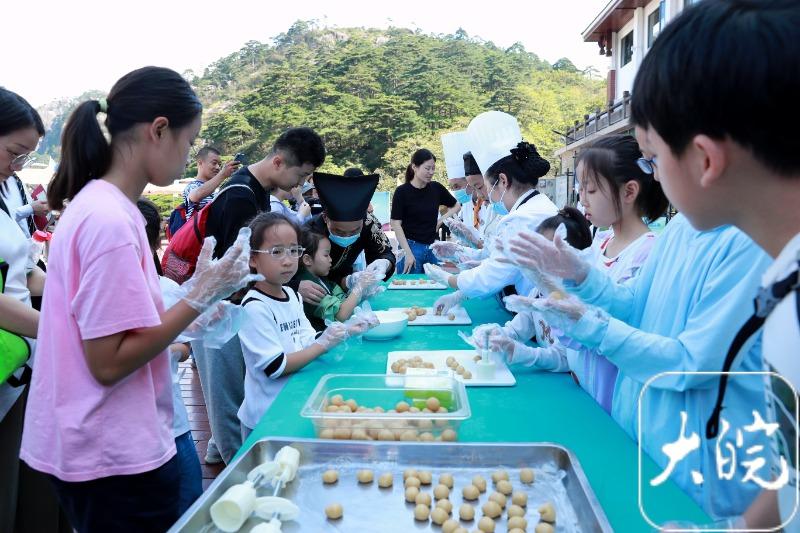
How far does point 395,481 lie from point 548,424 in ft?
1.64

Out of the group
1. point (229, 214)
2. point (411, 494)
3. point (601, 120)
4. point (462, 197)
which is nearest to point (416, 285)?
point (229, 214)

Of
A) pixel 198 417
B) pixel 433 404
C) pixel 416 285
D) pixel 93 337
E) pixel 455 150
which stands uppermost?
pixel 93 337

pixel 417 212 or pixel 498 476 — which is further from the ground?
pixel 498 476

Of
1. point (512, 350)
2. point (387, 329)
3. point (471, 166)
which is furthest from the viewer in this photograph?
point (471, 166)

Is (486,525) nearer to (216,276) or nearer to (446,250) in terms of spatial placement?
(216,276)

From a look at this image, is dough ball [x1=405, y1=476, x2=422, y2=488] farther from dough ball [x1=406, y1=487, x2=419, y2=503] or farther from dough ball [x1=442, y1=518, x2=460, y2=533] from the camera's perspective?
dough ball [x1=442, y1=518, x2=460, y2=533]

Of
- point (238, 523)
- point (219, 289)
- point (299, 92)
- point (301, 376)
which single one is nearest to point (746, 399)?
point (238, 523)

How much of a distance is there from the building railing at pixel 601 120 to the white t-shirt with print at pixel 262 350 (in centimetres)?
1382

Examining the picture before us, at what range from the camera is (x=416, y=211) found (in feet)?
18.1

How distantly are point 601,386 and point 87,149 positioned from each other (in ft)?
5.14

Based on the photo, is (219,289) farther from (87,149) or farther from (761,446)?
(761,446)

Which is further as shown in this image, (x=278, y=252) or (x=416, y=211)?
(x=416, y=211)

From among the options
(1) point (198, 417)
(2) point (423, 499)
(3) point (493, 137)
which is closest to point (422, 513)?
(2) point (423, 499)

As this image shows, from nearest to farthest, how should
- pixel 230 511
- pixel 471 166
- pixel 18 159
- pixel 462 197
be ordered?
pixel 230 511
pixel 18 159
pixel 471 166
pixel 462 197
